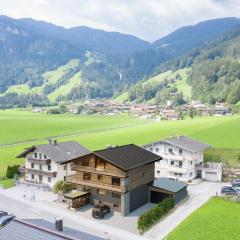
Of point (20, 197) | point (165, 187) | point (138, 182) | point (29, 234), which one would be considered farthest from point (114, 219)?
point (29, 234)

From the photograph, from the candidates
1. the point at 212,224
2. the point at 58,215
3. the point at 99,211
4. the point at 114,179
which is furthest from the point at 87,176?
the point at 212,224

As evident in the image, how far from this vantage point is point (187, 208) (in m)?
54.0

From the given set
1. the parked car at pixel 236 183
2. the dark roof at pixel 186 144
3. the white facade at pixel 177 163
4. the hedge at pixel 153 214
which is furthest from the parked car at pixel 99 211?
the dark roof at pixel 186 144

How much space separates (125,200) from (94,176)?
612 cm

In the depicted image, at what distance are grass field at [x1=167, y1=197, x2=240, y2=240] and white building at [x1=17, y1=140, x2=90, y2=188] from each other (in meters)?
25.5

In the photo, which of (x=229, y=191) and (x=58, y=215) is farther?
(x=229, y=191)

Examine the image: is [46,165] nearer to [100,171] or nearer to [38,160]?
[38,160]

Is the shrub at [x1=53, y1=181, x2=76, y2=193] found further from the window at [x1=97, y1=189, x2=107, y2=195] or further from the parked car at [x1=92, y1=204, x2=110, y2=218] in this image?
the parked car at [x1=92, y1=204, x2=110, y2=218]

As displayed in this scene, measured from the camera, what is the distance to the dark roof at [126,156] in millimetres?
52528

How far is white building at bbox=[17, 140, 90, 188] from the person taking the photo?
6631cm

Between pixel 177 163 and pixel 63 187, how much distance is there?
22913mm

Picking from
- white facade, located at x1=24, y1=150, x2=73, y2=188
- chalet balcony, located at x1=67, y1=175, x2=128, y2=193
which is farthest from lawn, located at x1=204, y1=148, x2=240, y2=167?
white facade, located at x1=24, y1=150, x2=73, y2=188

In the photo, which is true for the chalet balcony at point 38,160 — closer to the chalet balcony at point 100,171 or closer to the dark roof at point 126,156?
the chalet balcony at point 100,171

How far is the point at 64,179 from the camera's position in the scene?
66562 millimetres
